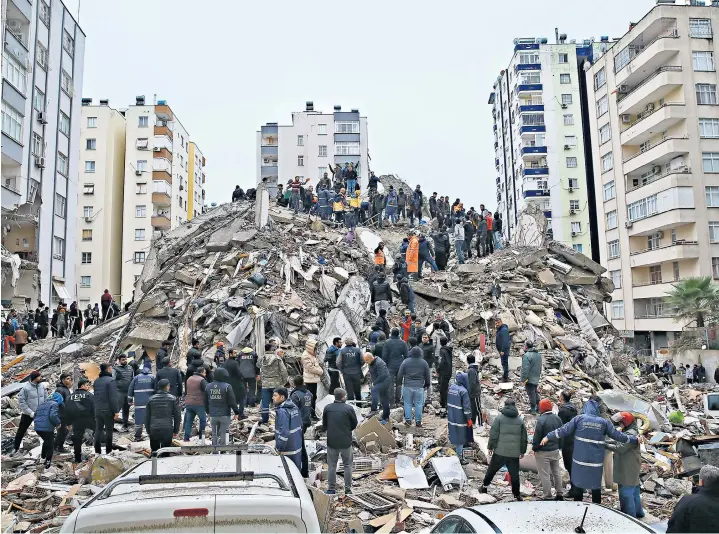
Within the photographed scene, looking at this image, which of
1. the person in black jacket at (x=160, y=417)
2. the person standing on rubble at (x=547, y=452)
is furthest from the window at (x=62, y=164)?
the person standing on rubble at (x=547, y=452)

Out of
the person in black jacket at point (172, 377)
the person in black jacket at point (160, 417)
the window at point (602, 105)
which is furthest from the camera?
the window at point (602, 105)

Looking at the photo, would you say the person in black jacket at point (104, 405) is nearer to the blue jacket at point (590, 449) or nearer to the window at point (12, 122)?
the blue jacket at point (590, 449)

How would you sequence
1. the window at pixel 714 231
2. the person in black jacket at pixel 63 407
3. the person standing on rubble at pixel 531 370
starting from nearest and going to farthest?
the person in black jacket at pixel 63 407 < the person standing on rubble at pixel 531 370 < the window at pixel 714 231

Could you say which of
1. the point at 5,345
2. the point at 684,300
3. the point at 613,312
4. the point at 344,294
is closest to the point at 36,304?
the point at 5,345

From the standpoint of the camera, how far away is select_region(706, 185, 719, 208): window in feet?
116

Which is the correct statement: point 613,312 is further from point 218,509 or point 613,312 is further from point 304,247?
point 218,509

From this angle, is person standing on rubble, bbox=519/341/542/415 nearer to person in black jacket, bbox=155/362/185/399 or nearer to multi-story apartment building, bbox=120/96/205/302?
person in black jacket, bbox=155/362/185/399

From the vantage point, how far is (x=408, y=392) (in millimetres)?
10523

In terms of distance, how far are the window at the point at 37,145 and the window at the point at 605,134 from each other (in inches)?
1567

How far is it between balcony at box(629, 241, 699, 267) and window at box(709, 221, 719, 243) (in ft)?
3.69

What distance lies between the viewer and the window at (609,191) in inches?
1673

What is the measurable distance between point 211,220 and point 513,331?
46.8 feet

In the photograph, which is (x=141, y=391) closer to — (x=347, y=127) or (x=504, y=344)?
(x=504, y=344)

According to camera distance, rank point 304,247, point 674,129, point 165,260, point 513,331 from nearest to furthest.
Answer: point 513,331 → point 304,247 → point 165,260 → point 674,129
